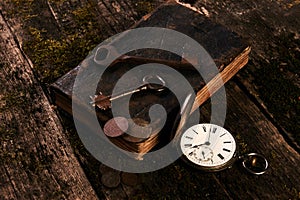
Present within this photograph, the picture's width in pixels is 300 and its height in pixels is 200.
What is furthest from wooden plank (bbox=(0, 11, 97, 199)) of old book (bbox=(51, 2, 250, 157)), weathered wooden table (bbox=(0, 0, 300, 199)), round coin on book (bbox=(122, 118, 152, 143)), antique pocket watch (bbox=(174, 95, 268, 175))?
antique pocket watch (bbox=(174, 95, 268, 175))

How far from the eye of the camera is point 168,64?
2.06 meters

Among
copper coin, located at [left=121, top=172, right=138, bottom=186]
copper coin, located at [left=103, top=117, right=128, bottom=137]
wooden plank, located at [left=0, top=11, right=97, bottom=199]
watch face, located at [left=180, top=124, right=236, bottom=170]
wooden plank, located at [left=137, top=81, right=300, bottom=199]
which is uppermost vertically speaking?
copper coin, located at [left=103, top=117, right=128, bottom=137]

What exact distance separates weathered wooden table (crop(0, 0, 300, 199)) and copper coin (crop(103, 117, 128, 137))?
0.60ft

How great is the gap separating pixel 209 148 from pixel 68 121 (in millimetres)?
610

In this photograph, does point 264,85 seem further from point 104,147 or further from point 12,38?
point 12,38

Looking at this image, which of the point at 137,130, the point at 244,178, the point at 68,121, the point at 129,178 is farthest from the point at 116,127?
the point at 244,178

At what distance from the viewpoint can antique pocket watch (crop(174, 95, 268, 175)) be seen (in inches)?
74.7

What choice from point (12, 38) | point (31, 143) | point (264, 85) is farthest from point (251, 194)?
point (12, 38)

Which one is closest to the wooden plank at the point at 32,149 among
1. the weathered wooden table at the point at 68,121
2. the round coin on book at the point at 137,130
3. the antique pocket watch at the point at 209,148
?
the weathered wooden table at the point at 68,121

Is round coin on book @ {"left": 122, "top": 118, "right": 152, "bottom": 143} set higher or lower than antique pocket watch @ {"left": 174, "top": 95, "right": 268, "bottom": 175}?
higher

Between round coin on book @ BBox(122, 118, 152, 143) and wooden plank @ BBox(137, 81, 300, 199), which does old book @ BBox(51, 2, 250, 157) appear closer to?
round coin on book @ BBox(122, 118, 152, 143)

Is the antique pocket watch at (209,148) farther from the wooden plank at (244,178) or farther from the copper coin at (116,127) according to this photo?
the copper coin at (116,127)

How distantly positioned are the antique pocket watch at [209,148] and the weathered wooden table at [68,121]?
40mm

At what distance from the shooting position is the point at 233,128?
2061 millimetres
